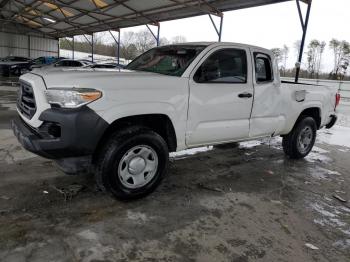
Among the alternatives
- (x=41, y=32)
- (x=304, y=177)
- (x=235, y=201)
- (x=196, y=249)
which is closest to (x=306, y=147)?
(x=304, y=177)

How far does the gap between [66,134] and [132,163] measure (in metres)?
0.86

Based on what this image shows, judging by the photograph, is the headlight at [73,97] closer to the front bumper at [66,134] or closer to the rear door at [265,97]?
the front bumper at [66,134]

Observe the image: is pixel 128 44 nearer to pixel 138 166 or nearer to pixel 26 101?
pixel 26 101

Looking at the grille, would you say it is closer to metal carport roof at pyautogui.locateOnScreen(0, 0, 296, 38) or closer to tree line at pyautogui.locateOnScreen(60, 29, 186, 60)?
metal carport roof at pyautogui.locateOnScreen(0, 0, 296, 38)

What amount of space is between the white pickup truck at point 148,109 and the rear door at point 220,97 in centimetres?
1

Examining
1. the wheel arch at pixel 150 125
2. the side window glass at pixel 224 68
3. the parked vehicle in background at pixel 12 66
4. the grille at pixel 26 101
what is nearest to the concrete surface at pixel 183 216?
the wheel arch at pixel 150 125

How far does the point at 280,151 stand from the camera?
267 inches

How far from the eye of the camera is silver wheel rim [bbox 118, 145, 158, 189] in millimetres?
3639

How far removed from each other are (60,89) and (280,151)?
16.4ft

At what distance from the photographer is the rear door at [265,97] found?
4844 millimetres

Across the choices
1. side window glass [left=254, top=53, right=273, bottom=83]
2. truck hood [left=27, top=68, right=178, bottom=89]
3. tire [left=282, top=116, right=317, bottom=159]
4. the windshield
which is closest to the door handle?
side window glass [left=254, top=53, right=273, bottom=83]

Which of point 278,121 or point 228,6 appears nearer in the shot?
point 278,121

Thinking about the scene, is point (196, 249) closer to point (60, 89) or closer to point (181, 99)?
point (181, 99)

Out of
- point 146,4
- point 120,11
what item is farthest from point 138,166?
point 120,11
